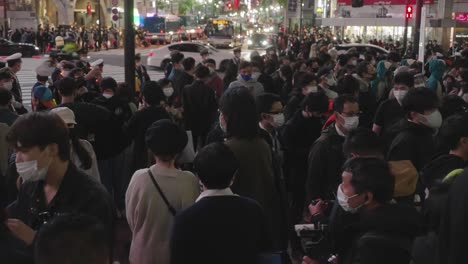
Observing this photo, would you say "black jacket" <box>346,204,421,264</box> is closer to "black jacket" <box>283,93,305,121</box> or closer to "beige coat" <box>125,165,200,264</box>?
"beige coat" <box>125,165,200,264</box>

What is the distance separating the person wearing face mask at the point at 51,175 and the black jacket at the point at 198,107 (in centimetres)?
618

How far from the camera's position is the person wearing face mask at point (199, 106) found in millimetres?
9812

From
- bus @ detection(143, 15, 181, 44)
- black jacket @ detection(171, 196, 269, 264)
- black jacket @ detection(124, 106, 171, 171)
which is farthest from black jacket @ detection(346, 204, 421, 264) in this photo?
bus @ detection(143, 15, 181, 44)

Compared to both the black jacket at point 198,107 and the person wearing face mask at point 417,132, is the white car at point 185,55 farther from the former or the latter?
the person wearing face mask at point 417,132

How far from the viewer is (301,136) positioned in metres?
7.11

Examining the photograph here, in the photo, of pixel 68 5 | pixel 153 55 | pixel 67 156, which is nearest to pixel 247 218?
pixel 67 156

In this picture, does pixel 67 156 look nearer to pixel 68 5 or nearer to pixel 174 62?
pixel 174 62

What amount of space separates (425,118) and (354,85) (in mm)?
3065

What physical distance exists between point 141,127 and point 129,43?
415 centimetres

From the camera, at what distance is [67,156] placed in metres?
3.63

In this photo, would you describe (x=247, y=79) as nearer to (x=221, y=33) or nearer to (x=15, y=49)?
(x=15, y=49)

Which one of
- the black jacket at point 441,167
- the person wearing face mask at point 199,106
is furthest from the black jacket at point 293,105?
the black jacket at point 441,167

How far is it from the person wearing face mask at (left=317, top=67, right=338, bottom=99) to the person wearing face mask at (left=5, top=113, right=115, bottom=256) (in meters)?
6.29

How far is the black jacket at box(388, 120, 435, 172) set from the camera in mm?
5551
